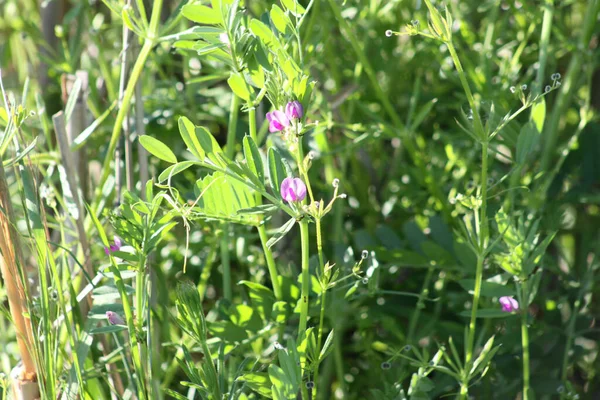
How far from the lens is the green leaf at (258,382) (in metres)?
0.48

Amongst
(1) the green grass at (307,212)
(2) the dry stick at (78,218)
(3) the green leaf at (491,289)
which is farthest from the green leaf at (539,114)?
(2) the dry stick at (78,218)

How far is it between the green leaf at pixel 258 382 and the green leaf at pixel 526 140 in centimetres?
25

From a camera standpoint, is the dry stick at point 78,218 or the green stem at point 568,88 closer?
the dry stick at point 78,218

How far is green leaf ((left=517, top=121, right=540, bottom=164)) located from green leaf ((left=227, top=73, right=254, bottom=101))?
212 mm

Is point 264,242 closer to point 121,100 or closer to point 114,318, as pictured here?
point 114,318

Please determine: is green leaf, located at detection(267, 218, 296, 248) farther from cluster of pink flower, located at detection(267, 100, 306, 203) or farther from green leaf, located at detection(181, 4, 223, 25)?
green leaf, located at detection(181, 4, 223, 25)

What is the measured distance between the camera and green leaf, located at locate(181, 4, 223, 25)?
46 centimetres

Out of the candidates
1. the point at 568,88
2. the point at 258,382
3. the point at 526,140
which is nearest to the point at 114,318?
the point at 258,382

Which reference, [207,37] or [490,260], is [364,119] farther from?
[207,37]

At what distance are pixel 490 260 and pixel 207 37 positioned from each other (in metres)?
0.32

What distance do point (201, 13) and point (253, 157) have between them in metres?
0.10

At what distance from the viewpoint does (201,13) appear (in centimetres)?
47

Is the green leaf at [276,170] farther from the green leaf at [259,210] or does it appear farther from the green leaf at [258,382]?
the green leaf at [258,382]

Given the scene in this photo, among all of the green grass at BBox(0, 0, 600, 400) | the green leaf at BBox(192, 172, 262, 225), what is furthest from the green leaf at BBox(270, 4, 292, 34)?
the green leaf at BBox(192, 172, 262, 225)
